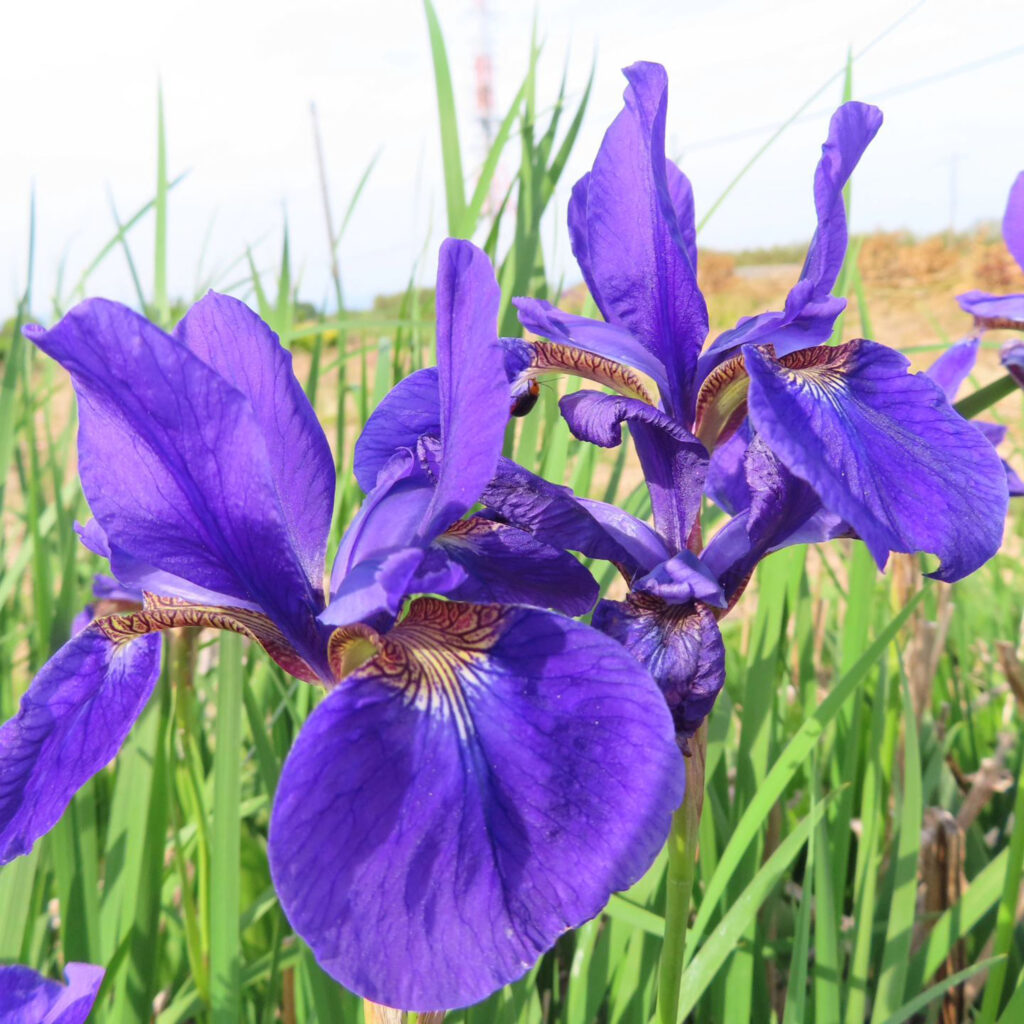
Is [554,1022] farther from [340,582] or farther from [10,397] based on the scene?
[10,397]

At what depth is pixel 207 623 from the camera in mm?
622

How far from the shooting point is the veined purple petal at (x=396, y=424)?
2.34 ft

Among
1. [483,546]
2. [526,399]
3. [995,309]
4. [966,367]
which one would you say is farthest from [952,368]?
[483,546]

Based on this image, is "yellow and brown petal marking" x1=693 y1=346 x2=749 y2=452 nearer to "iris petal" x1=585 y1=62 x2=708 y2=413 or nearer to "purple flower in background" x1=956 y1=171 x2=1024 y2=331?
"iris petal" x1=585 y1=62 x2=708 y2=413

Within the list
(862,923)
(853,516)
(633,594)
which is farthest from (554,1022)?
→ (853,516)

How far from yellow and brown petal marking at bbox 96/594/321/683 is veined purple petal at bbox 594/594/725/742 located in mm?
187

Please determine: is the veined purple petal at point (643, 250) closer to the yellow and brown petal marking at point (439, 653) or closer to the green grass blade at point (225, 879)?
the yellow and brown petal marking at point (439, 653)

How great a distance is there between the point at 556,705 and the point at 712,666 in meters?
0.14

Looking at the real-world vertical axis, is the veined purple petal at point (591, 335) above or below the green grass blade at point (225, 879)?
above

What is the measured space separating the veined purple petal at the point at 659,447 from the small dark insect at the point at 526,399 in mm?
45

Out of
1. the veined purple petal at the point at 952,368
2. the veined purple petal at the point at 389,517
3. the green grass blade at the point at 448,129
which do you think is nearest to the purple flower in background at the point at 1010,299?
the veined purple petal at the point at 952,368

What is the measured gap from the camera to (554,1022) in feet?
4.06

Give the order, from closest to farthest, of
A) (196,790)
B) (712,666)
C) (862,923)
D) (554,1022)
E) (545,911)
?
(545,911) < (712,666) < (862,923) < (196,790) < (554,1022)

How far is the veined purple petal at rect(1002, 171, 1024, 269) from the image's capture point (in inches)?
41.6
